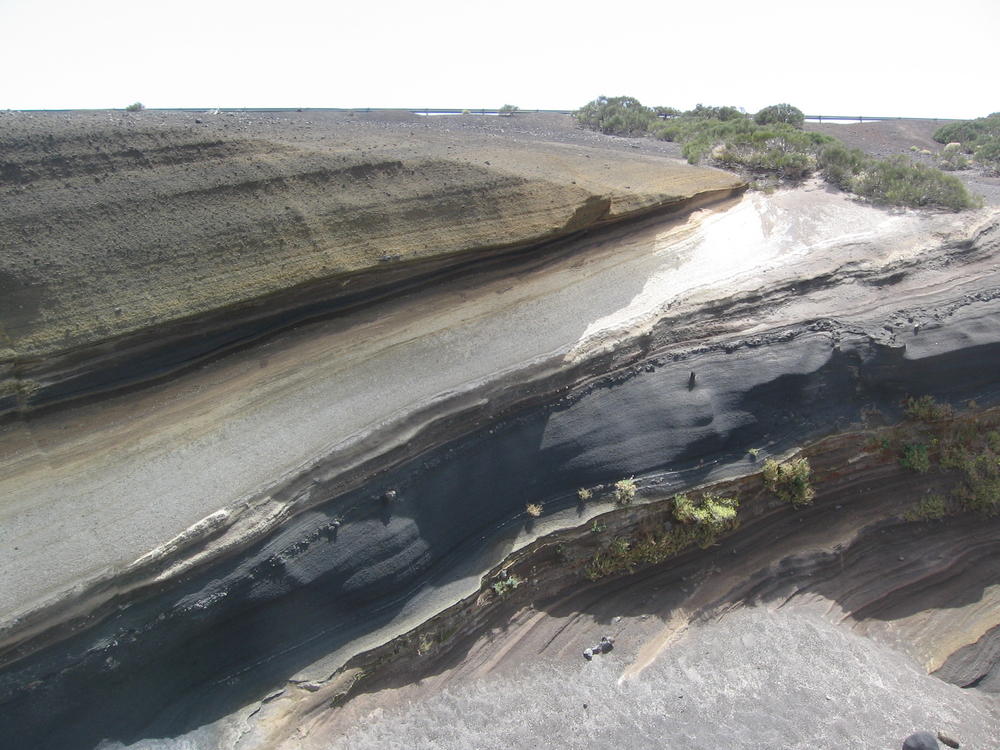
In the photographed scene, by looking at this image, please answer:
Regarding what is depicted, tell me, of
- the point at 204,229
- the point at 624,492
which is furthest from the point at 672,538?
the point at 204,229

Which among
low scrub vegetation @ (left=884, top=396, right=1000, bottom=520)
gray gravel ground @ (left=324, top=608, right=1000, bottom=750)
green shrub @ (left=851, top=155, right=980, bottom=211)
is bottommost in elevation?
gray gravel ground @ (left=324, top=608, right=1000, bottom=750)

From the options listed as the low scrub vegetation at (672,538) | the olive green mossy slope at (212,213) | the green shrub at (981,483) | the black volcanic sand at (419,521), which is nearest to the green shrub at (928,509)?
the green shrub at (981,483)

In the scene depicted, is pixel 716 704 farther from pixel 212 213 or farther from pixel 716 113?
pixel 716 113

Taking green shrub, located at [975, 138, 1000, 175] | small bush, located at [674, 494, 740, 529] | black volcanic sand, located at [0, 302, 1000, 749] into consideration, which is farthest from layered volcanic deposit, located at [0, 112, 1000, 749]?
green shrub, located at [975, 138, 1000, 175]

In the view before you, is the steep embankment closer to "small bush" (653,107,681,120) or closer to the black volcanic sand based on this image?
the black volcanic sand

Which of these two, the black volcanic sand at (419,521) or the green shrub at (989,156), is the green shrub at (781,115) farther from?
the black volcanic sand at (419,521)

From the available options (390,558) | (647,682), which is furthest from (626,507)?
(390,558)
